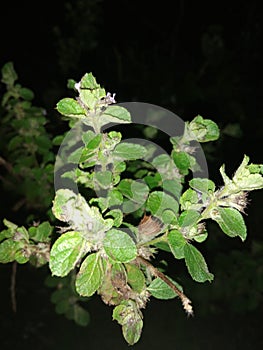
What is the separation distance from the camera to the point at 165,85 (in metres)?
1.67

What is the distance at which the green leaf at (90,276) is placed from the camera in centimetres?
50

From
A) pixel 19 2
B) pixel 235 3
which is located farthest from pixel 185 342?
pixel 19 2

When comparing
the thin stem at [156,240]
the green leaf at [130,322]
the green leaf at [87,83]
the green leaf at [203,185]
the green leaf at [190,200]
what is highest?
the green leaf at [87,83]

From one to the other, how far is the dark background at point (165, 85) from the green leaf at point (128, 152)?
360mm

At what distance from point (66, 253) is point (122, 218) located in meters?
0.09

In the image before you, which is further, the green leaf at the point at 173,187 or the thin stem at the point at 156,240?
the green leaf at the point at 173,187

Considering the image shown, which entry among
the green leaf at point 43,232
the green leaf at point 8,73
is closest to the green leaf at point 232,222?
the green leaf at point 43,232

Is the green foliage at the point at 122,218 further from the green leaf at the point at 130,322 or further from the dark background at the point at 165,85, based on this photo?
the dark background at the point at 165,85

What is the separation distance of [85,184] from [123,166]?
8cm

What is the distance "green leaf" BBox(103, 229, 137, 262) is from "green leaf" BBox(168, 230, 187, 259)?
1.9 inches

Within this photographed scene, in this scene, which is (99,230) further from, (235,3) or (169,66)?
(235,3)

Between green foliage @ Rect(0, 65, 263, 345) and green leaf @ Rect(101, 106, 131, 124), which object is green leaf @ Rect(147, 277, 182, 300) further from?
green leaf @ Rect(101, 106, 131, 124)

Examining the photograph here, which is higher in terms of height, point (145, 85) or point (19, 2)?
point (19, 2)

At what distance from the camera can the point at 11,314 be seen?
1031mm
